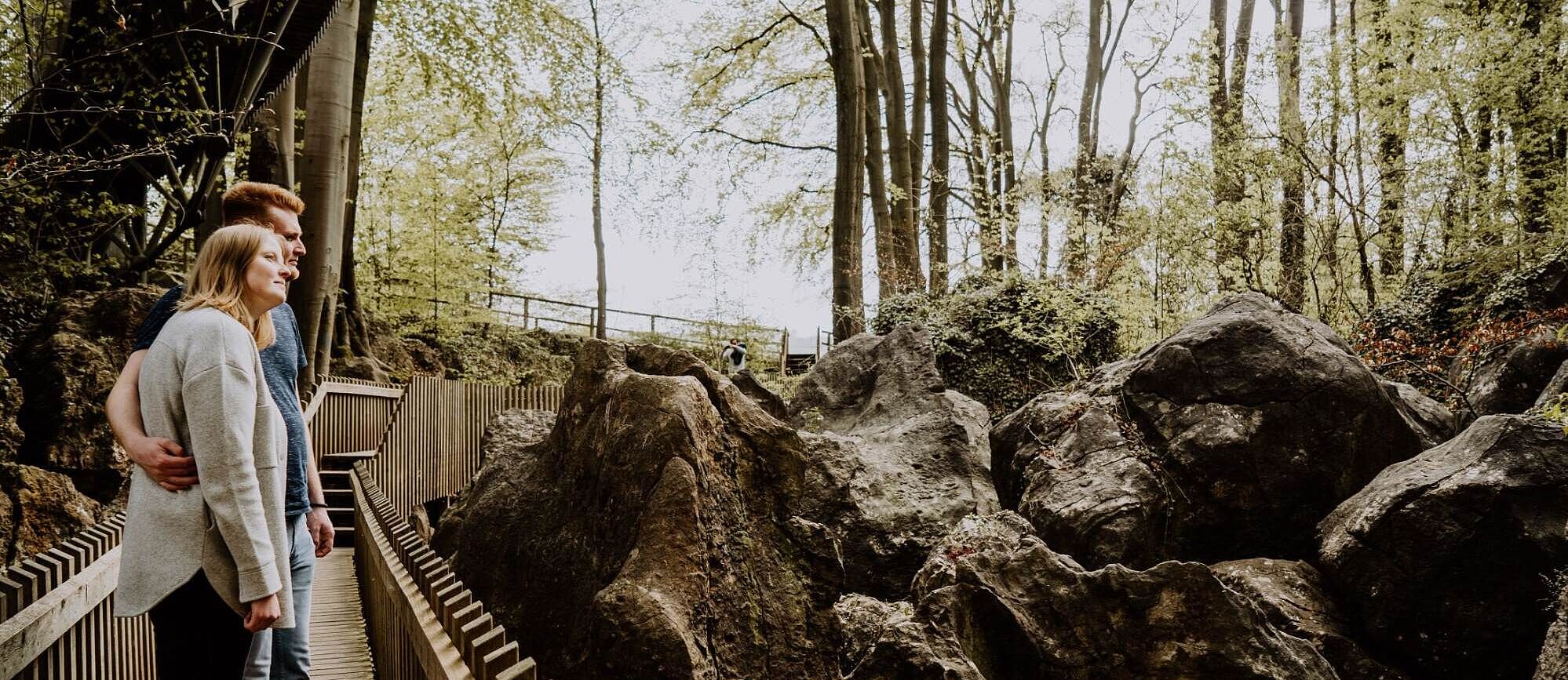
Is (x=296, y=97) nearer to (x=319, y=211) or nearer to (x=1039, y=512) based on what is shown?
(x=319, y=211)

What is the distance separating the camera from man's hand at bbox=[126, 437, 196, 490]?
219cm

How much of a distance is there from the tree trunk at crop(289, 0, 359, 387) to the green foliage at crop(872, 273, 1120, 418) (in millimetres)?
7478

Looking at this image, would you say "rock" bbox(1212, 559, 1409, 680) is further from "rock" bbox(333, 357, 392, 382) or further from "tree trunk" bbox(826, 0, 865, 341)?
"rock" bbox(333, 357, 392, 382)

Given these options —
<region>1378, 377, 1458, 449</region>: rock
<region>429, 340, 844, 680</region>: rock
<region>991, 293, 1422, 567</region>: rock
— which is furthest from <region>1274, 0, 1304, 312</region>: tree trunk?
<region>429, 340, 844, 680</region>: rock

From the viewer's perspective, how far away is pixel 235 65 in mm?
9828

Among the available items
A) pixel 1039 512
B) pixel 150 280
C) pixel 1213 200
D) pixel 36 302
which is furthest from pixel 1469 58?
pixel 150 280

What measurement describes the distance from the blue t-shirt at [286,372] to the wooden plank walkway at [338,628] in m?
2.15

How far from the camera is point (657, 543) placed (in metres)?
4.07

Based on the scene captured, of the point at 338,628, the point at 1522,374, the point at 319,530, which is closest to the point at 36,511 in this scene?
the point at 338,628

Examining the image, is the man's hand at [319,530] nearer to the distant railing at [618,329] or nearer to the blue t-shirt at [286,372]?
the blue t-shirt at [286,372]

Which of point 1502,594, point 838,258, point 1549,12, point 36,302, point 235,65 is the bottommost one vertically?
point 1502,594

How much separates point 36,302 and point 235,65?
129 inches

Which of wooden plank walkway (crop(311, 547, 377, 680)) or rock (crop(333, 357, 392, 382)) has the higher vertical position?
rock (crop(333, 357, 392, 382))

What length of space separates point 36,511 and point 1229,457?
859 cm
